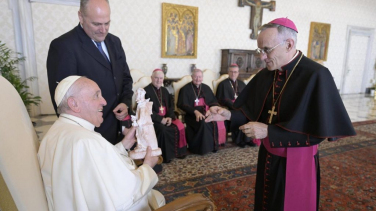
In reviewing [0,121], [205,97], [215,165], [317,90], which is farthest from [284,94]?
[205,97]

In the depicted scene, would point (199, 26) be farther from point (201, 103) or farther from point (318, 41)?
point (318, 41)

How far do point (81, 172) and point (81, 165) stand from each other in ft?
0.11

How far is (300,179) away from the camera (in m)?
1.71

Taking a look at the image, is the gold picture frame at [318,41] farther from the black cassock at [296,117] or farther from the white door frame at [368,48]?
the black cassock at [296,117]

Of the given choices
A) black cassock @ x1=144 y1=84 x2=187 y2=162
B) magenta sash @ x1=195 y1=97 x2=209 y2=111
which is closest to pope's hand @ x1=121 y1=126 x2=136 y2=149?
black cassock @ x1=144 y1=84 x2=187 y2=162

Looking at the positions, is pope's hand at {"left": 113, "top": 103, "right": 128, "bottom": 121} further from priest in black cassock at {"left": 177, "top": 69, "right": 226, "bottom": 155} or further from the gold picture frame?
the gold picture frame

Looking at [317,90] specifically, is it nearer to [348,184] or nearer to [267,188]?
[267,188]

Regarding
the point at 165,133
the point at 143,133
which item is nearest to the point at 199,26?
the point at 165,133

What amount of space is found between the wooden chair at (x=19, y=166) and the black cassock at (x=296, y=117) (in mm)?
636

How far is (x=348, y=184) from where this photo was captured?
339 centimetres

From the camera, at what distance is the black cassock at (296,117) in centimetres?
159

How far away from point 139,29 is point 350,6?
1016 centimetres

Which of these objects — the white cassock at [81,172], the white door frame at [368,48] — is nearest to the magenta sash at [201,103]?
the white cassock at [81,172]

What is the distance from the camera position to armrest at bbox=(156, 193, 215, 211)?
1.36 m
